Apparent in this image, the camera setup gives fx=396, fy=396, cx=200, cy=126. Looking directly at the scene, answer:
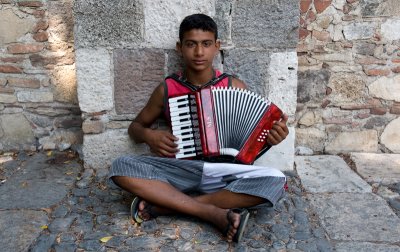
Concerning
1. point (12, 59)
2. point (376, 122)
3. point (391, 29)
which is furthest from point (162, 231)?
point (391, 29)

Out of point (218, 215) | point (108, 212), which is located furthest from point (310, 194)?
point (108, 212)

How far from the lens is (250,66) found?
2764mm

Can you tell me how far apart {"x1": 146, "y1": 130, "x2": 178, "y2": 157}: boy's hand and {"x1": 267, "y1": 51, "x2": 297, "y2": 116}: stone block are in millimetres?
829

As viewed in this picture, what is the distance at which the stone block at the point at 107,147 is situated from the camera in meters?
2.90

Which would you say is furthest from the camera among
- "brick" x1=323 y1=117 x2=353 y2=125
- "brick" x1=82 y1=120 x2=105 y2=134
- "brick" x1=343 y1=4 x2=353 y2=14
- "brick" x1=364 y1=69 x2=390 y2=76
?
"brick" x1=323 y1=117 x2=353 y2=125

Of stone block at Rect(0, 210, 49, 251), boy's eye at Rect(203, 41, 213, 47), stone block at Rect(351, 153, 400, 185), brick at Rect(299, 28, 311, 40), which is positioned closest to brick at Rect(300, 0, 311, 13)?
brick at Rect(299, 28, 311, 40)

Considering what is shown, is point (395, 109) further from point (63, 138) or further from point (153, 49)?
point (63, 138)

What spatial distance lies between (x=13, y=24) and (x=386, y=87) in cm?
313

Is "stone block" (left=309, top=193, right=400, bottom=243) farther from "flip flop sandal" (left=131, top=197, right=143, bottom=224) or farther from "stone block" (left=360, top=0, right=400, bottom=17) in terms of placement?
"stone block" (left=360, top=0, right=400, bottom=17)

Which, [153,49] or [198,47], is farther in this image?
[153,49]

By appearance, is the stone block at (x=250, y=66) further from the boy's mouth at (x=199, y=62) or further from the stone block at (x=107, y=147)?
the stone block at (x=107, y=147)

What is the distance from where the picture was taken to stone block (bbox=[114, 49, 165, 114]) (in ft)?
9.01

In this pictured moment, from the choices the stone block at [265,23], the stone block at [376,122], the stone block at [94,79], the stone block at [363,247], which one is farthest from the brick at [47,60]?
the stone block at [376,122]

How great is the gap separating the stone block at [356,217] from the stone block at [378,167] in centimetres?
32
